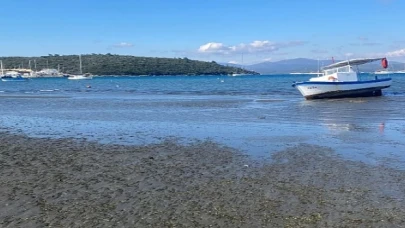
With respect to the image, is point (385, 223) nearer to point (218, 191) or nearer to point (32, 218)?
point (218, 191)

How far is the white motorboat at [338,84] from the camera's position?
132 ft

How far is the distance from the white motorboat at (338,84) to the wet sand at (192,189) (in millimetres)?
26972

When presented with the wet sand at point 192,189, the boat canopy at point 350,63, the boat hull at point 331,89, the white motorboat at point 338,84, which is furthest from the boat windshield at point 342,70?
the wet sand at point 192,189

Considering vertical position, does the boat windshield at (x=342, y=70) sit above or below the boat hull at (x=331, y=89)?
above

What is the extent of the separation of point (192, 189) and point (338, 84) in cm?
3357

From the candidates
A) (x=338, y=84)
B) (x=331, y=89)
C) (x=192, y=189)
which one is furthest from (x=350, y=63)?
(x=192, y=189)

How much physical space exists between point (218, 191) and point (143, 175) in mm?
2316

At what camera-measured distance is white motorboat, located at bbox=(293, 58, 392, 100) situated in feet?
132

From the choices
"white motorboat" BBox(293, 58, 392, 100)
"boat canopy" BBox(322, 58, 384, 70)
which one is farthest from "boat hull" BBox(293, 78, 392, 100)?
"boat canopy" BBox(322, 58, 384, 70)

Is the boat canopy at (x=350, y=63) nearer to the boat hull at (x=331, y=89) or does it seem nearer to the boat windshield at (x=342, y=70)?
the boat windshield at (x=342, y=70)

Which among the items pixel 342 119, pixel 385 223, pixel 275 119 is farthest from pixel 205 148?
pixel 342 119

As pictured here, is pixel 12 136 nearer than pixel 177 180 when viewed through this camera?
No

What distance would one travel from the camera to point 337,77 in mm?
40719

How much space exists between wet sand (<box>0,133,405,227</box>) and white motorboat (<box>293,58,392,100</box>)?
26972 millimetres
